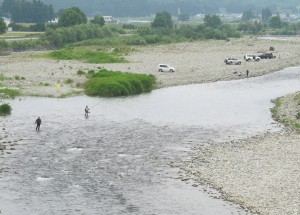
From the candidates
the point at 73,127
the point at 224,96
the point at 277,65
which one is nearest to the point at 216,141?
the point at 73,127

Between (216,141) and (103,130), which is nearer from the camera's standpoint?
(216,141)

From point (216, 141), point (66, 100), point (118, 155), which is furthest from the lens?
point (66, 100)

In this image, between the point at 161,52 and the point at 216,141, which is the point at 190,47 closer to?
the point at 161,52

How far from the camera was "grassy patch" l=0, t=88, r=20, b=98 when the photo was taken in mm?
74650

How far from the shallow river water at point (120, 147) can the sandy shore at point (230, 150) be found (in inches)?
69.0

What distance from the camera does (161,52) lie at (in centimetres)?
14150

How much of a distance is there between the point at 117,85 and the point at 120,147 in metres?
27.7

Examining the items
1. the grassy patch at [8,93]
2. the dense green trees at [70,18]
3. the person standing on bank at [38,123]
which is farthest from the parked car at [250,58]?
the dense green trees at [70,18]

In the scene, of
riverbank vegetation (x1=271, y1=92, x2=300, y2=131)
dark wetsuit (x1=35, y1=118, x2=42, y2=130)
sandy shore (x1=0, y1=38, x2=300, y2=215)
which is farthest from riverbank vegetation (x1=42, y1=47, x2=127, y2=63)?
dark wetsuit (x1=35, y1=118, x2=42, y2=130)

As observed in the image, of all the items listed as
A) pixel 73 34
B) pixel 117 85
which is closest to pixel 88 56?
pixel 73 34

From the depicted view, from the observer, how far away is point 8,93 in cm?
7569

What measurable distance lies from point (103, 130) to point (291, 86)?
4280 centimetres

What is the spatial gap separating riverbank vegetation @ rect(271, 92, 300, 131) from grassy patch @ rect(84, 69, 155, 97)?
56.4 feet

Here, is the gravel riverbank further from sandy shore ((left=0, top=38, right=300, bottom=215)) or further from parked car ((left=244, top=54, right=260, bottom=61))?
parked car ((left=244, top=54, right=260, bottom=61))
